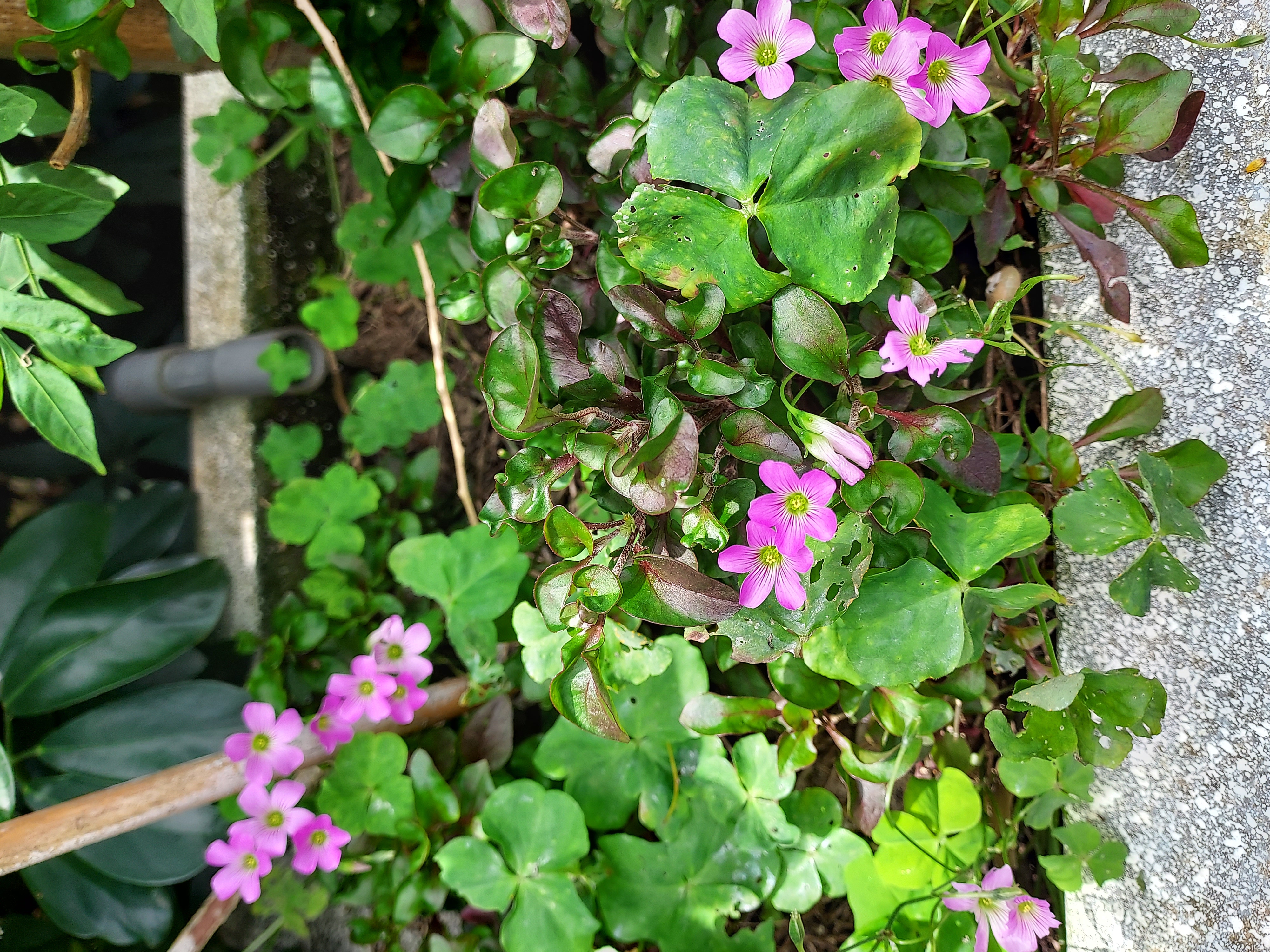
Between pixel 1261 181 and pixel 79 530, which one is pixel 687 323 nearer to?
pixel 1261 181

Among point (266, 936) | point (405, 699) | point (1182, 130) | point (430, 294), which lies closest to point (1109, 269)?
point (1182, 130)

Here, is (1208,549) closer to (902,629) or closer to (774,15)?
(902,629)

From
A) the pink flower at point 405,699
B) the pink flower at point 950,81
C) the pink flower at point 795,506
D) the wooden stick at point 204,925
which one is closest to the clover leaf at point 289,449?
the pink flower at point 405,699

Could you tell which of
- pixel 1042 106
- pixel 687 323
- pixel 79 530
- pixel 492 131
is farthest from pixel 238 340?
pixel 1042 106

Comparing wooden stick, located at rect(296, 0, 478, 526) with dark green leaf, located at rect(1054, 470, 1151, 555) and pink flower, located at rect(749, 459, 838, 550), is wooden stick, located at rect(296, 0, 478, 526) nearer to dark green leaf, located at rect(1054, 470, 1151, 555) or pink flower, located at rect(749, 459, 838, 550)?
pink flower, located at rect(749, 459, 838, 550)

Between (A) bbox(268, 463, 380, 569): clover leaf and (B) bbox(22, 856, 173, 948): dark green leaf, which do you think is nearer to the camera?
(B) bbox(22, 856, 173, 948): dark green leaf

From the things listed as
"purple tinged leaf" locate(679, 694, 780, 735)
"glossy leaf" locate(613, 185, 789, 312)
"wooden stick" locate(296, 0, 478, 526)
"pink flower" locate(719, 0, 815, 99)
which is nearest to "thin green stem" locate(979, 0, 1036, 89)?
"pink flower" locate(719, 0, 815, 99)
